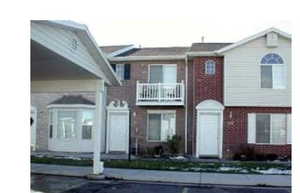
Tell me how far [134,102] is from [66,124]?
3992 millimetres

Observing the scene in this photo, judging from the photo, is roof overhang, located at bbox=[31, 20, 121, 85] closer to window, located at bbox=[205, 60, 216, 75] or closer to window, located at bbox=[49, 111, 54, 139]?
window, located at bbox=[205, 60, 216, 75]

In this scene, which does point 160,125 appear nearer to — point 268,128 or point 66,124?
point 66,124

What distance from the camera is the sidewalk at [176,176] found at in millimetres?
11977

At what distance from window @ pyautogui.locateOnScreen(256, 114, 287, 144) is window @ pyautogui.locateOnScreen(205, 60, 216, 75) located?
10.2ft

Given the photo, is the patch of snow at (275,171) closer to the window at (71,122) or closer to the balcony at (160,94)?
the balcony at (160,94)

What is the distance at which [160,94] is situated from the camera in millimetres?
21172

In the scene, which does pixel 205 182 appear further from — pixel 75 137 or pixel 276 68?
pixel 75 137

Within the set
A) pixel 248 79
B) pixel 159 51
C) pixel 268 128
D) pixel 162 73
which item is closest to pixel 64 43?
pixel 248 79

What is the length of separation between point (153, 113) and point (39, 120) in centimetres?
642

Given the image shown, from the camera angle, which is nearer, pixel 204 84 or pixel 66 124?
pixel 204 84

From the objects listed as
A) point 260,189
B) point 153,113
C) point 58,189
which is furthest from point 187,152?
point 58,189

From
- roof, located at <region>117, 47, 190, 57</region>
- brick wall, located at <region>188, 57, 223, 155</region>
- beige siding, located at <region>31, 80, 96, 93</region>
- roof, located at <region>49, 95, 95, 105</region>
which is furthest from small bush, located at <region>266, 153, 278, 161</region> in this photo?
beige siding, located at <region>31, 80, 96, 93</region>

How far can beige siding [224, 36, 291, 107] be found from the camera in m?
19.9

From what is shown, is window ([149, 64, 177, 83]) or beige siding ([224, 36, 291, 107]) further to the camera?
window ([149, 64, 177, 83])
